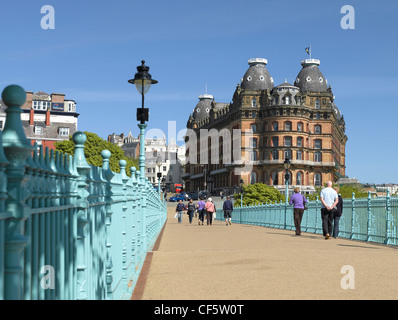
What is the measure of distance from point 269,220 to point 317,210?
10846 millimetres

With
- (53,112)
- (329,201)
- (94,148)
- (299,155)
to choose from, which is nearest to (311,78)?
(299,155)

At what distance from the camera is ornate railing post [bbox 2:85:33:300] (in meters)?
2.33

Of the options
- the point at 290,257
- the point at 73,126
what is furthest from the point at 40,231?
the point at 73,126

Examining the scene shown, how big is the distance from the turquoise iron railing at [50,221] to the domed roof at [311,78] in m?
105

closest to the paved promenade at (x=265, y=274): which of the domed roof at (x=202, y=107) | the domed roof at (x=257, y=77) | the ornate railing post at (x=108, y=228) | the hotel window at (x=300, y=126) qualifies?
the ornate railing post at (x=108, y=228)

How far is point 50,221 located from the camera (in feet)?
10.2

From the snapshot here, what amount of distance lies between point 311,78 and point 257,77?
9.40m

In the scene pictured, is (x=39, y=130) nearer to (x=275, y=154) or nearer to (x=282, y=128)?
(x=275, y=154)

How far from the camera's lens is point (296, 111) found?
339 ft

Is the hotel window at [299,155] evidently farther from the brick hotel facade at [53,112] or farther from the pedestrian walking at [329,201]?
the pedestrian walking at [329,201]

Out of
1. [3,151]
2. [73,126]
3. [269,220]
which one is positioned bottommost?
[269,220]

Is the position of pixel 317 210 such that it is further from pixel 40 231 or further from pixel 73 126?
pixel 73 126

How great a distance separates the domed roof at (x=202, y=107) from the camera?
150 metres

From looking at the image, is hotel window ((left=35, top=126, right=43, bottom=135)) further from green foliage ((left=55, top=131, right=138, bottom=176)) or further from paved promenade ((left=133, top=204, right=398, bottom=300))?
paved promenade ((left=133, top=204, right=398, bottom=300))
